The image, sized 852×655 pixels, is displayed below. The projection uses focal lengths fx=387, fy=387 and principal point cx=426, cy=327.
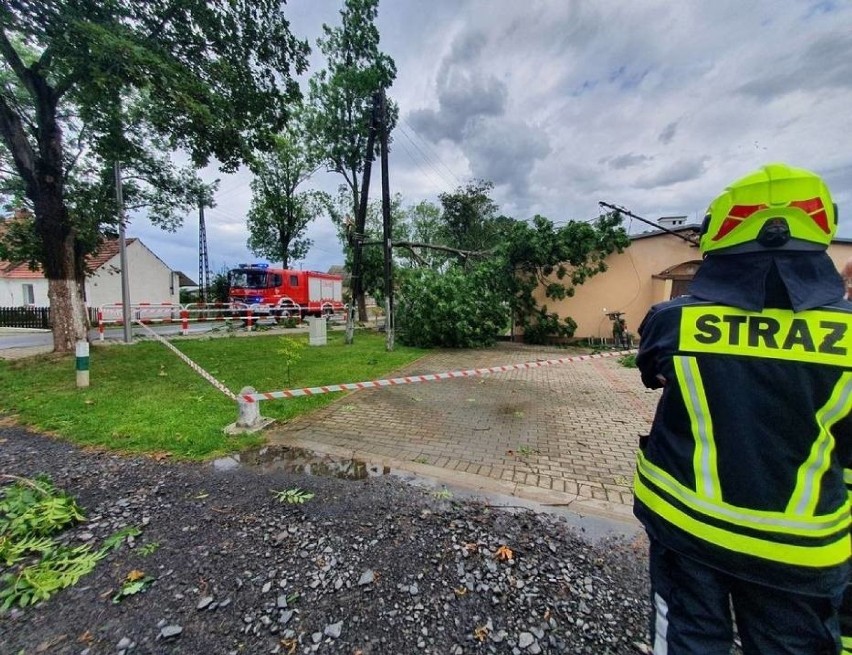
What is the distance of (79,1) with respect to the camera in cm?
634

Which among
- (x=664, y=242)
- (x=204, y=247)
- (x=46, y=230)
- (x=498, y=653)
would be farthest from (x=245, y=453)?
(x=204, y=247)

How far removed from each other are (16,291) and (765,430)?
1585 inches

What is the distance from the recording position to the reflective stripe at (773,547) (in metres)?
1.18

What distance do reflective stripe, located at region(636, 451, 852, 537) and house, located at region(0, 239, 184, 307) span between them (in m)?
27.5

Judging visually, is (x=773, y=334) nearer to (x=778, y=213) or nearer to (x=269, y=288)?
(x=778, y=213)

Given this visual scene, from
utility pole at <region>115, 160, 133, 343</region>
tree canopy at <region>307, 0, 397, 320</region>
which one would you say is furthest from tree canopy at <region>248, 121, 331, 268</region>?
utility pole at <region>115, 160, 133, 343</region>

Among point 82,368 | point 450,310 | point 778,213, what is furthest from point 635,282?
point 82,368

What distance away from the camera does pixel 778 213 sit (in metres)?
1.25

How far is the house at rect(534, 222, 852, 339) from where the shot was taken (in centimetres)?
1325

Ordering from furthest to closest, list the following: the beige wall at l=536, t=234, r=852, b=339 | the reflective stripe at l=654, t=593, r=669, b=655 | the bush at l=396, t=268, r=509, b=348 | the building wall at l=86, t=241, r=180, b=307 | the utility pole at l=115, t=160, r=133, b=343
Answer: the building wall at l=86, t=241, r=180, b=307 < the beige wall at l=536, t=234, r=852, b=339 < the bush at l=396, t=268, r=509, b=348 < the utility pole at l=115, t=160, r=133, b=343 < the reflective stripe at l=654, t=593, r=669, b=655

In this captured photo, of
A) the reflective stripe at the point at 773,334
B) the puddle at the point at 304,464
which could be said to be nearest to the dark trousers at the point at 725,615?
the reflective stripe at the point at 773,334

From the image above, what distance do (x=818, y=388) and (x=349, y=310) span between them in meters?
13.1

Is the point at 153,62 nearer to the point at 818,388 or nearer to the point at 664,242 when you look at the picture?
the point at 818,388

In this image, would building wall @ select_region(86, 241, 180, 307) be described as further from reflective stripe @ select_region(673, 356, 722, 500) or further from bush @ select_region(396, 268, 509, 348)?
reflective stripe @ select_region(673, 356, 722, 500)
